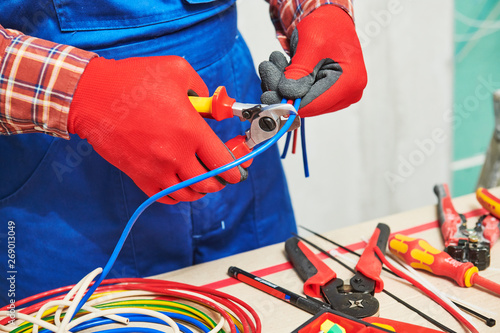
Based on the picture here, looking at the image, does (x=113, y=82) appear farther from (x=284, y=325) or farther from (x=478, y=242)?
(x=478, y=242)

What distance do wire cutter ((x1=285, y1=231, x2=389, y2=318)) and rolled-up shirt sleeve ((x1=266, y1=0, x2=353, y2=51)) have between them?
33 cm

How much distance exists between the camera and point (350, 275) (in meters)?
0.67

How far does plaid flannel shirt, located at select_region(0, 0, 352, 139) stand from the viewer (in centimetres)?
54

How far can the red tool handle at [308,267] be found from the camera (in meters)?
0.63

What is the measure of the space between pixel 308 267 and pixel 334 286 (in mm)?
54

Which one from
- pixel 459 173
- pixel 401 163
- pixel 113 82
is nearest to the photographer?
pixel 113 82

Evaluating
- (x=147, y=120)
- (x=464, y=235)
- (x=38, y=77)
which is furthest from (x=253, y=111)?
(x=464, y=235)

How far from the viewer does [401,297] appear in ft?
2.04

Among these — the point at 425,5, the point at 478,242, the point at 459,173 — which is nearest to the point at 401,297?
the point at 478,242

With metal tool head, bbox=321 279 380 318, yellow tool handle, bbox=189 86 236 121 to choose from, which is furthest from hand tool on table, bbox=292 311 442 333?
yellow tool handle, bbox=189 86 236 121

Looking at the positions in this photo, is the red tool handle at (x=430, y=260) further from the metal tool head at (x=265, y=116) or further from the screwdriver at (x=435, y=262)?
the metal tool head at (x=265, y=116)

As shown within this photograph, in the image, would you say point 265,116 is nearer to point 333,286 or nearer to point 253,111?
point 253,111

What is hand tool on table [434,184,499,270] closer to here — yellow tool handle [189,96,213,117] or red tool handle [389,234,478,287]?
red tool handle [389,234,478,287]

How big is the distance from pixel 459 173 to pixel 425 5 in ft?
2.24
